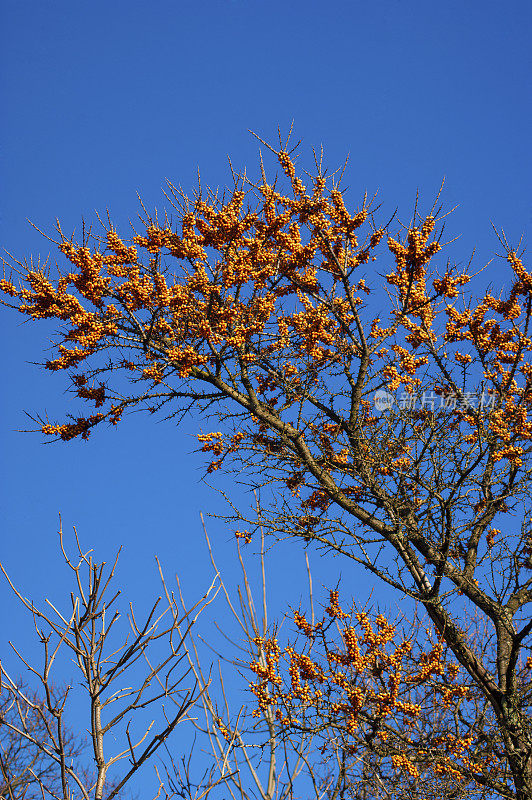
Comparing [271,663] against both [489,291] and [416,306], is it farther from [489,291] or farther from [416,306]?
[489,291]

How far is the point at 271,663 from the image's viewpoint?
566 centimetres

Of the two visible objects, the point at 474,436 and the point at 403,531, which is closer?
the point at 403,531

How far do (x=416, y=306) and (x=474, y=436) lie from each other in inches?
71.1

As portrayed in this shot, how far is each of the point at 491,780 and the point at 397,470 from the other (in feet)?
9.71

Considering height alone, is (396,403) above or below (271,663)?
above

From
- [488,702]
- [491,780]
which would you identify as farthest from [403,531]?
[491,780]

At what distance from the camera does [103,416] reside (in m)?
7.84

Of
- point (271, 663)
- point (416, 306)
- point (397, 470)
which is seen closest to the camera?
point (271, 663)

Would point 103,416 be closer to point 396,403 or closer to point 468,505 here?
point 396,403

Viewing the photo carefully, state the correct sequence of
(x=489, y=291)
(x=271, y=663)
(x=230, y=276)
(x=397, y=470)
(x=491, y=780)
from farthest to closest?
(x=489, y=291) → (x=230, y=276) → (x=397, y=470) → (x=491, y=780) → (x=271, y=663)

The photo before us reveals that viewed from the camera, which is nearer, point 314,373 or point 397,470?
point 397,470

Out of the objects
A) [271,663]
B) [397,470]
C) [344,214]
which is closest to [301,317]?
[344,214]

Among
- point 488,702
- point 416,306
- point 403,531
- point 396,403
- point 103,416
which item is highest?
point 416,306

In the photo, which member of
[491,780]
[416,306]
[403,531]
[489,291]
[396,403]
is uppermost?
[489,291]
